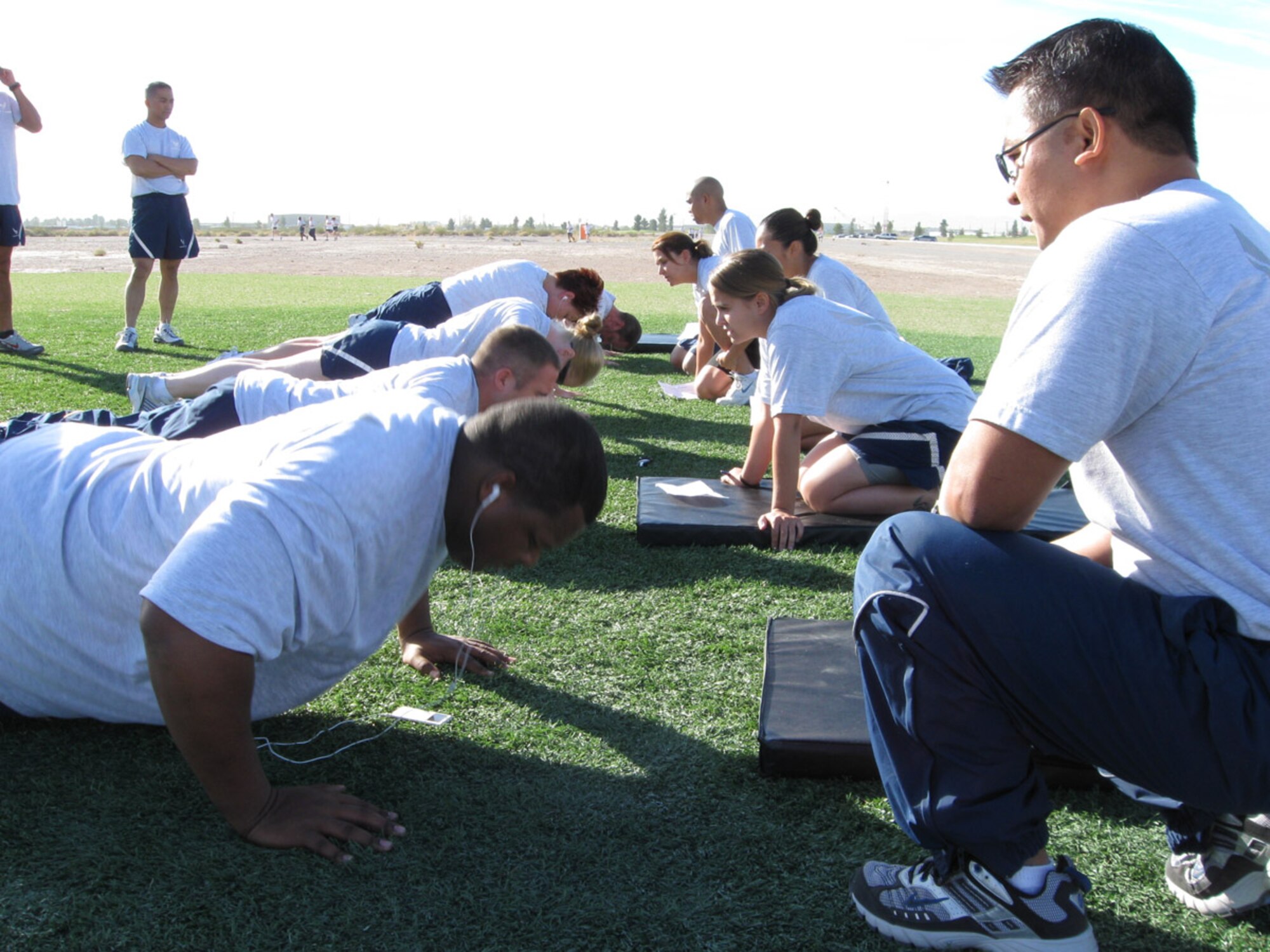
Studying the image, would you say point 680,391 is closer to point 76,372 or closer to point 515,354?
point 515,354

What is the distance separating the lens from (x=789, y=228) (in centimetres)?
595

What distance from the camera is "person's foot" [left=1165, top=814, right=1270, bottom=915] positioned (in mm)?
1812

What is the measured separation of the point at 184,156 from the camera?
345 inches

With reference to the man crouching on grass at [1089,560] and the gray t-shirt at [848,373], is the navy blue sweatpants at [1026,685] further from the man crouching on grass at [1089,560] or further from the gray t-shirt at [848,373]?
the gray t-shirt at [848,373]

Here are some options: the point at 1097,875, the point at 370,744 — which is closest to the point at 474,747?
the point at 370,744

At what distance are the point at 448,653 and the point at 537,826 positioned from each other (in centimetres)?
82

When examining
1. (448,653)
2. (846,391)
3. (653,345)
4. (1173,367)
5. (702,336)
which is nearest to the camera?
(1173,367)

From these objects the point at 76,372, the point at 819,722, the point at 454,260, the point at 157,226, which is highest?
the point at 157,226

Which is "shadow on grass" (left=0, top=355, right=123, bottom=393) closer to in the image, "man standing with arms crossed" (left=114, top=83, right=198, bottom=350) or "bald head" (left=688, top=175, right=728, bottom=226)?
"man standing with arms crossed" (left=114, top=83, right=198, bottom=350)

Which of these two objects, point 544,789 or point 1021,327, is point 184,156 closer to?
point 544,789

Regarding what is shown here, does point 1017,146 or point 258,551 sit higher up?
point 1017,146

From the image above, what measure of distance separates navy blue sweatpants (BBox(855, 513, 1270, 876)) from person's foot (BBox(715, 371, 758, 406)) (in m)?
5.50

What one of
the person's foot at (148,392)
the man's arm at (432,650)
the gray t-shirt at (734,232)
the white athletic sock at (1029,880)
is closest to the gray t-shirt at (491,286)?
the person's foot at (148,392)

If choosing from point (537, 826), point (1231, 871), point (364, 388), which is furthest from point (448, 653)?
point (1231, 871)
